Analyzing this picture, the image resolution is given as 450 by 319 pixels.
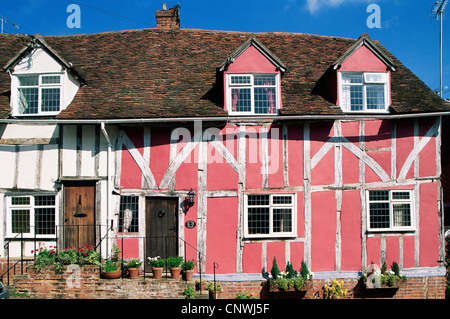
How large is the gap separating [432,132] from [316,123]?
13.0ft

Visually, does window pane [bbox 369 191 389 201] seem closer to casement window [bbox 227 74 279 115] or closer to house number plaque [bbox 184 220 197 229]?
casement window [bbox 227 74 279 115]

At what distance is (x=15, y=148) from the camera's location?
1222cm

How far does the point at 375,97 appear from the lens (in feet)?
42.2

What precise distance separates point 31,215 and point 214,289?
6.42 m

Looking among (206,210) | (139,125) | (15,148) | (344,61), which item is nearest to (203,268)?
(206,210)

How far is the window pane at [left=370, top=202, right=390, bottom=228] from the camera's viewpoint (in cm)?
1239

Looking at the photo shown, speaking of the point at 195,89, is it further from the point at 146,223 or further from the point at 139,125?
the point at 146,223

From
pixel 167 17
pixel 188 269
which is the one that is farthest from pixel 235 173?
pixel 167 17

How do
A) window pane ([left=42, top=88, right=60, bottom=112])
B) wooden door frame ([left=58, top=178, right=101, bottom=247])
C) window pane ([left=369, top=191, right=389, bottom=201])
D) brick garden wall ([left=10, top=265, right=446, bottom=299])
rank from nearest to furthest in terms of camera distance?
brick garden wall ([left=10, top=265, right=446, bottom=299]) → wooden door frame ([left=58, top=178, right=101, bottom=247]) → window pane ([left=369, top=191, right=389, bottom=201]) → window pane ([left=42, top=88, right=60, bottom=112])

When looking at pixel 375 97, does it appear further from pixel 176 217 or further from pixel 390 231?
pixel 176 217

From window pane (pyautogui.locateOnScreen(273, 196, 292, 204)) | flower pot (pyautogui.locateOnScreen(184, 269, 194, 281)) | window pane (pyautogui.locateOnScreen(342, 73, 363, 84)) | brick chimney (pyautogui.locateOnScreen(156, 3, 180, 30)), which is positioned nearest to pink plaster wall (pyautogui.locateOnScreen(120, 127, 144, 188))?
flower pot (pyautogui.locateOnScreen(184, 269, 194, 281))

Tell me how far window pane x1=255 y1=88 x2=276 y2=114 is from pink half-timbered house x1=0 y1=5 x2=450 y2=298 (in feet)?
0.16

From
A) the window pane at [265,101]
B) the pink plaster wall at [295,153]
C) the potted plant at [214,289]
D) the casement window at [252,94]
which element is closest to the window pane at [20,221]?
the potted plant at [214,289]

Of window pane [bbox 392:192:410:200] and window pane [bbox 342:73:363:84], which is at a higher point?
window pane [bbox 342:73:363:84]
